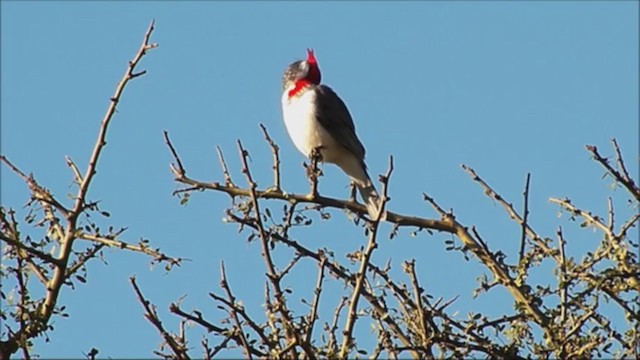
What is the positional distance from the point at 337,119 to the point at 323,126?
0.45 ft

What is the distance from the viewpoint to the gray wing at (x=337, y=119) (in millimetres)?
6293

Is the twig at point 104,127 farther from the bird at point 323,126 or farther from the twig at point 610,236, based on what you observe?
the bird at point 323,126

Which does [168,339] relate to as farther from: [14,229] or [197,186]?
[197,186]

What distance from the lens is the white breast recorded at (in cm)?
625

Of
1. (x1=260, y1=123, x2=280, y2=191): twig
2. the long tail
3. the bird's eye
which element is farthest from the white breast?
(x1=260, y1=123, x2=280, y2=191): twig

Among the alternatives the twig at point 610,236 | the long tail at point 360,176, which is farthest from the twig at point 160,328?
the long tail at point 360,176

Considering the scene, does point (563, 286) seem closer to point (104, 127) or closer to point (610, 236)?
point (610, 236)

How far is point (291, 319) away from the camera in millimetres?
2990

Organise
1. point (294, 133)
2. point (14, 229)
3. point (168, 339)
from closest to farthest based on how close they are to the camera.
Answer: point (168, 339) < point (14, 229) < point (294, 133)

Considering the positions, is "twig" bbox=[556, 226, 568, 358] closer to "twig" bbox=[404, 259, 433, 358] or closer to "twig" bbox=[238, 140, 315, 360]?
"twig" bbox=[404, 259, 433, 358]

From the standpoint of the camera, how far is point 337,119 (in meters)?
6.38

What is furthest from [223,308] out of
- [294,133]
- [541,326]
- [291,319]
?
[294,133]

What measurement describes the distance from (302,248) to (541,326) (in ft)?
2.46

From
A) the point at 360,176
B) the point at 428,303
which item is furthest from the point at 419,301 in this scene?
the point at 360,176
